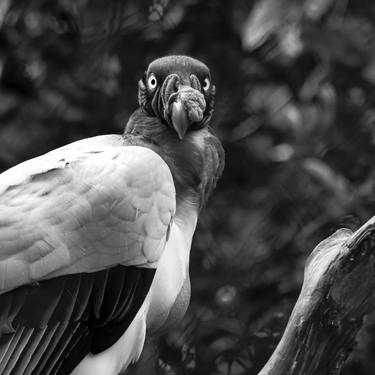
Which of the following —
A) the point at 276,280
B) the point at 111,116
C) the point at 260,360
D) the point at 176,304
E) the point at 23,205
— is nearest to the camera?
the point at 23,205

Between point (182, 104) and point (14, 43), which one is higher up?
point (182, 104)

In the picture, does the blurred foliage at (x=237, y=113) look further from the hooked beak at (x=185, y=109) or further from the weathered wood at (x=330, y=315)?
the weathered wood at (x=330, y=315)

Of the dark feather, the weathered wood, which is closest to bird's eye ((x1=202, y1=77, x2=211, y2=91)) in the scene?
the dark feather

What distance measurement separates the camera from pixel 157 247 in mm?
3352

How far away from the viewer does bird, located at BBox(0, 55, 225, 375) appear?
10.6 feet

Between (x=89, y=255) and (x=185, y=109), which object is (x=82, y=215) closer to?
(x=89, y=255)

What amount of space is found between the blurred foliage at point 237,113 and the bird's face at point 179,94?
98 cm

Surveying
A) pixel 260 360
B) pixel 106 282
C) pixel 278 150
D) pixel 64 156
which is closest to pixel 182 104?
pixel 64 156

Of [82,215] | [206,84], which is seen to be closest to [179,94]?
[206,84]

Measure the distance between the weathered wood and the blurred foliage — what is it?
60.1 inches

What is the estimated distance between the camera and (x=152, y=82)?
374 cm

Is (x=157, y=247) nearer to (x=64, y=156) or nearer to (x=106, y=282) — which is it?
(x=106, y=282)

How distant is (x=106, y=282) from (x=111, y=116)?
185 centimetres

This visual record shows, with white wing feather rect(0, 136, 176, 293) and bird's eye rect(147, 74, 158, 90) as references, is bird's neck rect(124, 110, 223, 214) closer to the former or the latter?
bird's eye rect(147, 74, 158, 90)
